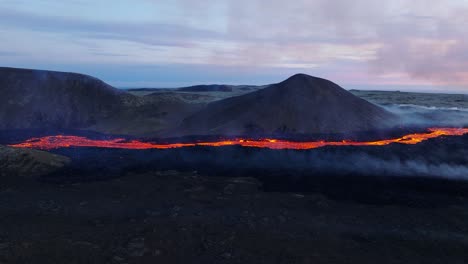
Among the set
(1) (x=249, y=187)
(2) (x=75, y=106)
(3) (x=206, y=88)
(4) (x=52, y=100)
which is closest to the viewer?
(1) (x=249, y=187)

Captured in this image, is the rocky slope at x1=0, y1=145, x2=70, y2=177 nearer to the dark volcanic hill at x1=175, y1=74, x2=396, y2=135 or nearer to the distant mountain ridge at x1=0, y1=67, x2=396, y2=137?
the distant mountain ridge at x1=0, y1=67, x2=396, y2=137

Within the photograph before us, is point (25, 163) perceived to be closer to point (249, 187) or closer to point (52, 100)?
point (249, 187)

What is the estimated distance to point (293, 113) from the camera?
3547 centimetres

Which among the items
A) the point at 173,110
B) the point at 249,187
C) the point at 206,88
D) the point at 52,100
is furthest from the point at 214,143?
the point at 206,88

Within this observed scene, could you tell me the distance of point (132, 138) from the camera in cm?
3362

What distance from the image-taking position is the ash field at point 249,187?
11.0 metres

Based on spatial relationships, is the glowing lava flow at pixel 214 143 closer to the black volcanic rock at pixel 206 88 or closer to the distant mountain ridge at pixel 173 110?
the distant mountain ridge at pixel 173 110

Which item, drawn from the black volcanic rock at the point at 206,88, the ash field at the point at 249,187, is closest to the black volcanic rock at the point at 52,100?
the ash field at the point at 249,187

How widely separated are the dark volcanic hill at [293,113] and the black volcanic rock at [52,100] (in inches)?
517

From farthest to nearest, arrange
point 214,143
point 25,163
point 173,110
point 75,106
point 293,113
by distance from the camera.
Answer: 1. point 173,110
2. point 75,106
3. point 293,113
4. point 214,143
5. point 25,163

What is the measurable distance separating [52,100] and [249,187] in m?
34.0

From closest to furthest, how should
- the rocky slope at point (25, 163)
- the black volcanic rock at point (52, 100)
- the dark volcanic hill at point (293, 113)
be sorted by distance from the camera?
the rocky slope at point (25, 163), the dark volcanic hill at point (293, 113), the black volcanic rock at point (52, 100)

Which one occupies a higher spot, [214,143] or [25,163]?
[214,143]

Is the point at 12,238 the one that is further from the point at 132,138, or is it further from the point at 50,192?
the point at 132,138
